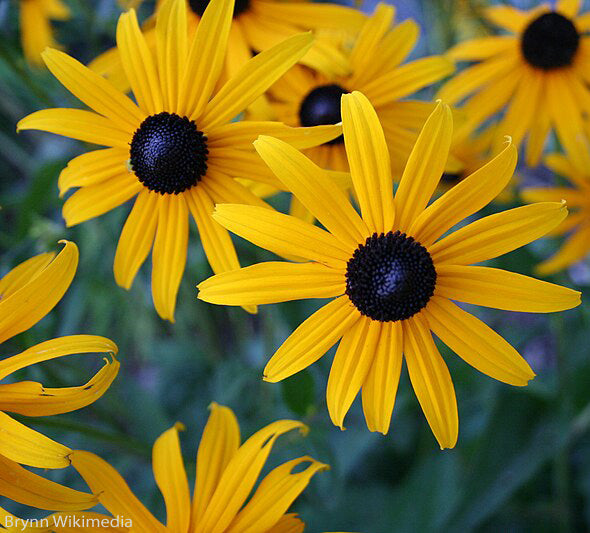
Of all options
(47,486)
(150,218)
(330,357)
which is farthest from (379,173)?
(330,357)

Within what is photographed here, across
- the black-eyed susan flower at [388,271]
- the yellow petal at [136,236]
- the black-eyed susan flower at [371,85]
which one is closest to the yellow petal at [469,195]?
the black-eyed susan flower at [388,271]

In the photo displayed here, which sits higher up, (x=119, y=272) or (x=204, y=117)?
(x=204, y=117)

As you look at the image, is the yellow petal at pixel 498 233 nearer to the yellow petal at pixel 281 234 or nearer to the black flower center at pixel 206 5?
the yellow petal at pixel 281 234

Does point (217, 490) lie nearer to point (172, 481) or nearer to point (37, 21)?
point (172, 481)

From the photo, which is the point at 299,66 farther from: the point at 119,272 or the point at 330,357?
the point at 330,357

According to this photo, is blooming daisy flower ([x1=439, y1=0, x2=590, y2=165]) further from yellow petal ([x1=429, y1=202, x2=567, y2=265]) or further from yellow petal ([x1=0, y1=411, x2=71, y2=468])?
yellow petal ([x1=0, y1=411, x2=71, y2=468])

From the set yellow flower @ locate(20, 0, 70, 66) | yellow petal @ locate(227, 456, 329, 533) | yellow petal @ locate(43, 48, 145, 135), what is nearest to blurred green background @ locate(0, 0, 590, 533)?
yellow flower @ locate(20, 0, 70, 66)

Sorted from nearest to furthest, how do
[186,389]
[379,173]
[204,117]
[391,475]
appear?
1. [379,173]
2. [204,117]
3. [391,475]
4. [186,389]

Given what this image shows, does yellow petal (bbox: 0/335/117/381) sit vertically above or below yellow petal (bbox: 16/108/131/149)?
below
